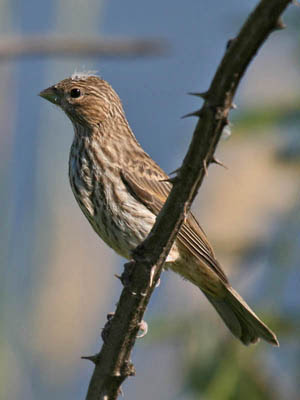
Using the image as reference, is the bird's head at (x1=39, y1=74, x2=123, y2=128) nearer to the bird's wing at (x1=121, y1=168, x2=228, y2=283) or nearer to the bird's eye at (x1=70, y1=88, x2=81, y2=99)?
the bird's eye at (x1=70, y1=88, x2=81, y2=99)

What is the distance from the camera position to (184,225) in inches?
167

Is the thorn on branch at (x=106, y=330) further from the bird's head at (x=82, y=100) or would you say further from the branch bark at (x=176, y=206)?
the bird's head at (x=82, y=100)

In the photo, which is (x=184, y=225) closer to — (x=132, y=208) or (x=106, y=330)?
(x=132, y=208)

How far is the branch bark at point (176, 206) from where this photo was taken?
6.73 ft

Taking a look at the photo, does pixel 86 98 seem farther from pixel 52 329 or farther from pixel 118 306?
pixel 118 306

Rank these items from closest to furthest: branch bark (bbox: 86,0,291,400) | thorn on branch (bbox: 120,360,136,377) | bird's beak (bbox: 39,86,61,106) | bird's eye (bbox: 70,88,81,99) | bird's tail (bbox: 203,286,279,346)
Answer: branch bark (bbox: 86,0,291,400), thorn on branch (bbox: 120,360,136,377), bird's tail (bbox: 203,286,279,346), bird's beak (bbox: 39,86,61,106), bird's eye (bbox: 70,88,81,99)

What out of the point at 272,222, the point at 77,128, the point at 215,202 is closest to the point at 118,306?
the point at 272,222

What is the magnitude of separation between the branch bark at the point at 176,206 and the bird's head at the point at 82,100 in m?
1.97

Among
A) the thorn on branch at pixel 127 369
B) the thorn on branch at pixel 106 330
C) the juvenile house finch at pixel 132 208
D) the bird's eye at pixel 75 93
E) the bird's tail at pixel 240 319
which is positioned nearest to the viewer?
the thorn on branch at pixel 127 369

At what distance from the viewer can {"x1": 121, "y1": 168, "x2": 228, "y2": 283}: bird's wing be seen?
13.8 feet

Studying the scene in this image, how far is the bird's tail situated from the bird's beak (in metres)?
1.42

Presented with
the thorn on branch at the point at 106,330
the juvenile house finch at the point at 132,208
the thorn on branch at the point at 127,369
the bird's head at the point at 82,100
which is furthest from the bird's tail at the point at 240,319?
the bird's head at the point at 82,100

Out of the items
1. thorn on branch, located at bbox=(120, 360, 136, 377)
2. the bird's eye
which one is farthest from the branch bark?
the bird's eye

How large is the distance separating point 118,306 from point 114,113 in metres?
2.22
